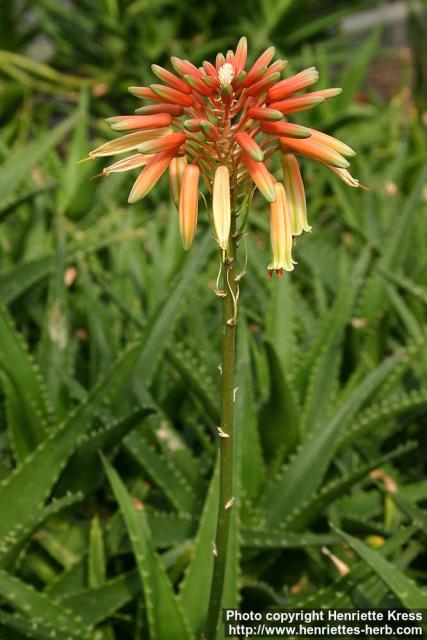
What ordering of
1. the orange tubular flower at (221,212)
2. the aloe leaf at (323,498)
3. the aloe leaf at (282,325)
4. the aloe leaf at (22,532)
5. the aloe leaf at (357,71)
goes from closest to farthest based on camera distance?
1. the orange tubular flower at (221,212)
2. the aloe leaf at (22,532)
3. the aloe leaf at (323,498)
4. the aloe leaf at (282,325)
5. the aloe leaf at (357,71)

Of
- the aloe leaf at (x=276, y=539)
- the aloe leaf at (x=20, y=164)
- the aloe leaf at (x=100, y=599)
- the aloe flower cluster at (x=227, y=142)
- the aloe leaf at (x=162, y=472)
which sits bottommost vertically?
the aloe leaf at (x=100, y=599)

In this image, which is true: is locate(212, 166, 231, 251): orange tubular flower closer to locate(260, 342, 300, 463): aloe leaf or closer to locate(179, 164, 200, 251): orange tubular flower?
locate(179, 164, 200, 251): orange tubular flower

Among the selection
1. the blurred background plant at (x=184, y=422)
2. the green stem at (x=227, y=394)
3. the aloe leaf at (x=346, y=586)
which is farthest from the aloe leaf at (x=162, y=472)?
the green stem at (x=227, y=394)

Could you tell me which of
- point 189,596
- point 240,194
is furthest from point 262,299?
point 240,194

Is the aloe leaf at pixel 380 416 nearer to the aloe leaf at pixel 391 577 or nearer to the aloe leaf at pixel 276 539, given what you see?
the aloe leaf at pixel 276 539

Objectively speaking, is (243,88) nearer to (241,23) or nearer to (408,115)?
(408,115)

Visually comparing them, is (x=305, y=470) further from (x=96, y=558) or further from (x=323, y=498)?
(x=96, y=558)

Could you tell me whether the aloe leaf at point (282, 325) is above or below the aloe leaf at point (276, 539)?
above

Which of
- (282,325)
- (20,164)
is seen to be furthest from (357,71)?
(282,325)
